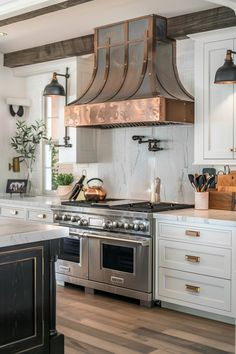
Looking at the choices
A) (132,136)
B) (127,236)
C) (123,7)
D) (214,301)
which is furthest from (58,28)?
(214,301)

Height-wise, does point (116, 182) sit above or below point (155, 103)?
below

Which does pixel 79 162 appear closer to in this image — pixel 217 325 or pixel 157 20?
pixel 157 20

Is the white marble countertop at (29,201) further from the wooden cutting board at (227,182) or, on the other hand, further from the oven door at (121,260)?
the wooden cutting board at (227,182)

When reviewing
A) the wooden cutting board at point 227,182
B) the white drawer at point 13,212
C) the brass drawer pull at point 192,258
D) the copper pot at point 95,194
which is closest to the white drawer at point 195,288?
the brass drawer pull at point 192,258

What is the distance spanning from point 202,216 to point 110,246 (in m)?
1.04

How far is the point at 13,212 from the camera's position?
596 cm

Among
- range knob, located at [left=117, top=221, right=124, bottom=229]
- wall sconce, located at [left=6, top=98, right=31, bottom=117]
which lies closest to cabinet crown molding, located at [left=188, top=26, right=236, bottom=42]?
range knob, located at [left=117, top=221, right=124, bottom=229]

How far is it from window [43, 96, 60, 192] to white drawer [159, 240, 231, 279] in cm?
264

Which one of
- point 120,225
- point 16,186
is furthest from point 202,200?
point 16,186

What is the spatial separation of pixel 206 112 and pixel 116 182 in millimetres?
1631

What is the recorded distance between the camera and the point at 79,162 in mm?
5957

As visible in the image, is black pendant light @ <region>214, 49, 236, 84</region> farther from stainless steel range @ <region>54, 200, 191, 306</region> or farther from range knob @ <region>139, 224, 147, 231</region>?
range knob @ <region>139, 224, 147, 231</region>

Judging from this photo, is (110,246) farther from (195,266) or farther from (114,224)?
(195,266)

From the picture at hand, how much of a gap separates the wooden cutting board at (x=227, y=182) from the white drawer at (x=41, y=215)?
1.88 m
